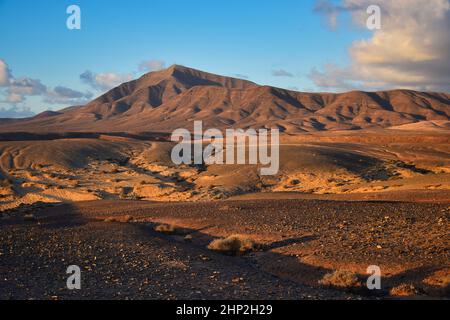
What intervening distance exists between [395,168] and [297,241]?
1230 inches

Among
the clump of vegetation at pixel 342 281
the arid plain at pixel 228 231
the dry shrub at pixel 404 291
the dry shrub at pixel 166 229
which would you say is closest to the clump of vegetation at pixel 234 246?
the arid plain at pixel 228 231

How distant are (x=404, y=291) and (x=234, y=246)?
18.8ft

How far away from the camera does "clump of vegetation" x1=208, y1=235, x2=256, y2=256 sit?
45.6ft

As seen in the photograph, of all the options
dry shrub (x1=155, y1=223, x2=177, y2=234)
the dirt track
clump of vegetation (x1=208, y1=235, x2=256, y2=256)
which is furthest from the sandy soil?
dry shrub (x1=155, y1=223, x2=177, y2=234)

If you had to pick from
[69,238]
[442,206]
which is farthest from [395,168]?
[69,238]

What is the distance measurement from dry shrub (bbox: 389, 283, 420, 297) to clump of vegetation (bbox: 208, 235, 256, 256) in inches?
204

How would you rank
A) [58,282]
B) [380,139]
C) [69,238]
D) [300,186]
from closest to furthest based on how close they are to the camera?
[58,282] → [69,238] → [300,186] → [380,139]

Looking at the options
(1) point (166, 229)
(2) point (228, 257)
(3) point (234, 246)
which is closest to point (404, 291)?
(2) point (228, 257)

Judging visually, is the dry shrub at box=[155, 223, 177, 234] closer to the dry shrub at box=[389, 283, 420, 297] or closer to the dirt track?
the dirt track

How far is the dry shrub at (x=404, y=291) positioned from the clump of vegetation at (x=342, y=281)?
0.68m

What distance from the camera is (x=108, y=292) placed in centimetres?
948

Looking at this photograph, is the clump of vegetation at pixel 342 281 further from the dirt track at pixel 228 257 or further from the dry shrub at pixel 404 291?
the dry shrub at pixel 404 291
